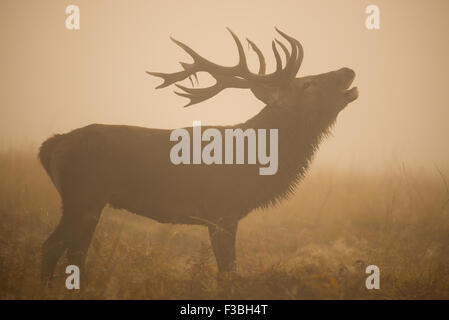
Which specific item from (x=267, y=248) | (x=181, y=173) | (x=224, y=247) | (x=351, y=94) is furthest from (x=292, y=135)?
(x=267, y=248)

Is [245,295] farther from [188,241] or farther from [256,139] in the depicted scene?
[188,241]

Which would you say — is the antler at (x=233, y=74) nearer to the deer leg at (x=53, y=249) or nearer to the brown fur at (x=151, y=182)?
the brown fur at (x=151, y=182)

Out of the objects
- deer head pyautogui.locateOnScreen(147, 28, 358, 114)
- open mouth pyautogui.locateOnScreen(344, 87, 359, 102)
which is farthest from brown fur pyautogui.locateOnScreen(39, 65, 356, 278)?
open mouth pyautogui.locateOnScreen(344, 87, 359, 102)

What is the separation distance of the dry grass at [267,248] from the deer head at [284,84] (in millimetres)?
2154

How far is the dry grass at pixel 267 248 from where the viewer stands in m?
3.32

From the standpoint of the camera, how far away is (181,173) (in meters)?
3.87

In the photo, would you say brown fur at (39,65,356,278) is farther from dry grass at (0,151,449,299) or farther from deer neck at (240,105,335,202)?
dry grass at (0,151,449,299)

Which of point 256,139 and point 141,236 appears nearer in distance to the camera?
point 256,139

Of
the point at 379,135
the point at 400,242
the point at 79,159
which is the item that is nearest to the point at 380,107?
the point at 379,135

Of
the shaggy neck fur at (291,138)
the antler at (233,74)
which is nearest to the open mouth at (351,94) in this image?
the shaggy neck fur at (291,138)

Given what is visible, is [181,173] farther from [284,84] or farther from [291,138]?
[284,84]

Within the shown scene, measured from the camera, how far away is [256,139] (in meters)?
4.16
